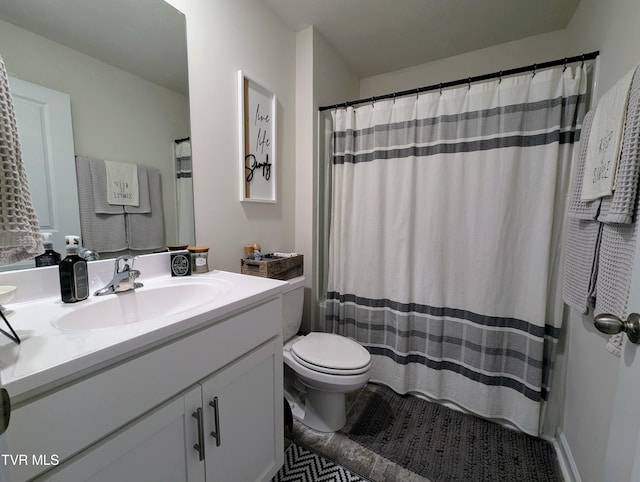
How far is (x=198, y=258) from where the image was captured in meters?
1.23

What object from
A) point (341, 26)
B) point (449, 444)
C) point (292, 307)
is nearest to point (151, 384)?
point (292, 307)

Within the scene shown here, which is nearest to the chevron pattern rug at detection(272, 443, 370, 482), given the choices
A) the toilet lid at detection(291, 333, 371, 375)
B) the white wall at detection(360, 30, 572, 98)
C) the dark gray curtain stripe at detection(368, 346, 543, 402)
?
the toilet lid at detection(291, 333, 371, 375)

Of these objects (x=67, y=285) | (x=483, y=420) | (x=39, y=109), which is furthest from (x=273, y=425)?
(x=39, y=109)

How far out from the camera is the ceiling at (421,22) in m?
1.54

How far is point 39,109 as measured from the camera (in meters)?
0.84

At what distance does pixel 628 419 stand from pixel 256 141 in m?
1.69

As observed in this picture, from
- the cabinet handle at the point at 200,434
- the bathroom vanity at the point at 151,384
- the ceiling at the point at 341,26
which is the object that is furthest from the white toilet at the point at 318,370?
the ceiling at the point at 341,26

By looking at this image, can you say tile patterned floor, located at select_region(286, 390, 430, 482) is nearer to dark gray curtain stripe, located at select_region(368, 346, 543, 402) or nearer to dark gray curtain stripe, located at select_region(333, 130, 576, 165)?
dark gray curtain stripe, located at select_region(368, 346, 543, 402)

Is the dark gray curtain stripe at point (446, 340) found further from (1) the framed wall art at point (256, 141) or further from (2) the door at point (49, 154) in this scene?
(2) the door at point (49, 154)

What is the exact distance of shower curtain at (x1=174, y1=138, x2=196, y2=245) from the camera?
1221mm

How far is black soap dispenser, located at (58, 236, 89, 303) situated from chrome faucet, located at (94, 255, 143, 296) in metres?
0.06

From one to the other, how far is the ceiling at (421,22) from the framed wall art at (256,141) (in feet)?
1.83

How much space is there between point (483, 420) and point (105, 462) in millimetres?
1773

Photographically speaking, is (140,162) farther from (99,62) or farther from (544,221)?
(544,221)
